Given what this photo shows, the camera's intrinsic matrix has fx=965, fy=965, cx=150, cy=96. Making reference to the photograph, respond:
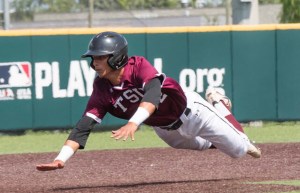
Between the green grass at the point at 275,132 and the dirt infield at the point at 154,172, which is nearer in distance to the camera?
the dirt infield at the point at 154,172

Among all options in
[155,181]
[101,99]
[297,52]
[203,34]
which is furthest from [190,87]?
[101,99]

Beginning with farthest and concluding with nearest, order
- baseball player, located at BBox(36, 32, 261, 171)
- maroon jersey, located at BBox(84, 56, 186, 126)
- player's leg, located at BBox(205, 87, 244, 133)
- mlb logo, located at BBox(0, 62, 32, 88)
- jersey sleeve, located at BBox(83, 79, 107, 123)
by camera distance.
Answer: mlb logo, located at BBox(0, 62, 32, 88) < player's leg, located at BBox(205, 87, 244, 133) < jersey sleeve, located at BBox(83, 79, 107, 123) < maroon jersey, located at BBox(84, 56, 186, 126) < baseball player, located at BBox(36, 32, 261, 171)

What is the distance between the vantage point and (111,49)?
758cm

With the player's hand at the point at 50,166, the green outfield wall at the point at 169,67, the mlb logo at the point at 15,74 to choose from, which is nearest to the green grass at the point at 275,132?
the green outfield wall at the point at 169,67

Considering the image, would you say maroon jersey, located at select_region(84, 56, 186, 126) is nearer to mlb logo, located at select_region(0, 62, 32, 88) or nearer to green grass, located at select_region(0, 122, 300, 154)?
green grass, located at select_region(0, 122, 300, 154)

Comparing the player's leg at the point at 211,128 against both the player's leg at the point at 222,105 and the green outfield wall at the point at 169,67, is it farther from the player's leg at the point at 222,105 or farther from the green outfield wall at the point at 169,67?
the green outfield wall at the point at 169,67

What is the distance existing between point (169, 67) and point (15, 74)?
7.82ft

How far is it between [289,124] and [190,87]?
5.62ft

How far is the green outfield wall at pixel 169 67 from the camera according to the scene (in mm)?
14289

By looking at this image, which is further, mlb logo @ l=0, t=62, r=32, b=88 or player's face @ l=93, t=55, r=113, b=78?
mlb logo @ l=0, t=62, r=32, b=88

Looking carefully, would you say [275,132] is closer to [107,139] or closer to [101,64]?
[107,139]

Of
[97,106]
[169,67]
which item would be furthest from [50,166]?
[169,67]

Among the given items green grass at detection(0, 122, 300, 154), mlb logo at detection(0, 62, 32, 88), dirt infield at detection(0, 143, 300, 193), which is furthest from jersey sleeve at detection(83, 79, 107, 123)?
mlb logo at detection(0, 62, 32, 88)

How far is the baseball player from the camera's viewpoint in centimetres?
754
